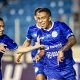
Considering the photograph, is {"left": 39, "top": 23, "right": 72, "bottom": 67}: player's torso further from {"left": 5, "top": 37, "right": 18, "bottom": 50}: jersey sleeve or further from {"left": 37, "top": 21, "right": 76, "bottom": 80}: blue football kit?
{"left": 5, "top": 37, "right": 18, "bottom": 50}: jersey sleeve

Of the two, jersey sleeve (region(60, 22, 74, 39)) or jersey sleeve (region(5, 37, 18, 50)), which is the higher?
jersey sleeve (region(60, 22, 74, 39))

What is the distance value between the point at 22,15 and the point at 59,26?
21.1ft

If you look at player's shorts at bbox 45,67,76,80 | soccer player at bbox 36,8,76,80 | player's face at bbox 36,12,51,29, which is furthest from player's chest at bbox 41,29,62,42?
player's shorts at bbox 45,67,76,80

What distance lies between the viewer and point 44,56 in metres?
4.06

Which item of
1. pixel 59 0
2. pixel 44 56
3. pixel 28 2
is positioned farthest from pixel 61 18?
pixel 44 56

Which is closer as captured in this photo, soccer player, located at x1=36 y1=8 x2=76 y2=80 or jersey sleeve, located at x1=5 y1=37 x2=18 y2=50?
soccer player, located at x1=36 y1=8 x2=76 y2=80

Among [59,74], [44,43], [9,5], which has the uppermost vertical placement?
[9,5]

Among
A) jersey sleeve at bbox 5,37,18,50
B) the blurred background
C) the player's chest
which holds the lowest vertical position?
jersey sleeve at bbox 5,37,18,50

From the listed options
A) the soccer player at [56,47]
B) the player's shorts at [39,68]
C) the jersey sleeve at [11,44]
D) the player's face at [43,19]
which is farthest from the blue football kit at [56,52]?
the jersey sleeve at [11,44]

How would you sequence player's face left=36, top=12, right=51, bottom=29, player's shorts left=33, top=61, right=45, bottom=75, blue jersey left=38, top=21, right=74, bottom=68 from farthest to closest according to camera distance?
player's shorts left=33, top=61, right=45, bottom=75 < blue jersey left=38, top=21, right=74, bottom=68 < player's face left=36, top=12, right=51, bottom=29

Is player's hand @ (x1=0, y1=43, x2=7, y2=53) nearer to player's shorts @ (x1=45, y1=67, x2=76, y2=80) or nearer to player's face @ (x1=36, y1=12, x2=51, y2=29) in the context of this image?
player's face @ (x1=36, y1=12, x2=51, y2=29)

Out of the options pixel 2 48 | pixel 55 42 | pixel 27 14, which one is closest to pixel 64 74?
pixel 55 42

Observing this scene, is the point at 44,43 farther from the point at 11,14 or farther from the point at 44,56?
the point at 11,14

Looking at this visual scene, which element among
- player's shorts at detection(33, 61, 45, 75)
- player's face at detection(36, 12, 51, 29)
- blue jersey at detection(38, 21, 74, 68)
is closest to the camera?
player's face at detection(36, 12, 51, 29)
